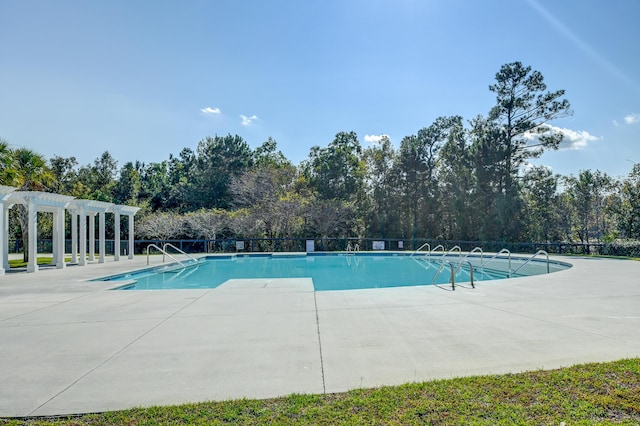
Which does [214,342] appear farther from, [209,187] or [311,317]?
[209,187]

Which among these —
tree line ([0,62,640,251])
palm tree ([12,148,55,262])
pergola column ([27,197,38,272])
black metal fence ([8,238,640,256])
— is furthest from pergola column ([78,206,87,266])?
tree line ([0,62,640,251])

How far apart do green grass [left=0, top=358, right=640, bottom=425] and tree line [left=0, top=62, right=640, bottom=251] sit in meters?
21.4

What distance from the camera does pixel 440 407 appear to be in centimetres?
259

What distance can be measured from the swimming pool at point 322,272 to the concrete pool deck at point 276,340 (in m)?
3.22

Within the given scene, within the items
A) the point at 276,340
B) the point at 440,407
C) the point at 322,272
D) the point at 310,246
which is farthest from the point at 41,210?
the point at 440,407

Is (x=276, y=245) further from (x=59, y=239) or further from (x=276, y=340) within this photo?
(x=276, y=340)

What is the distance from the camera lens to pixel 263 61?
15.2 m

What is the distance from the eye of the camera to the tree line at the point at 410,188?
24.2 meters

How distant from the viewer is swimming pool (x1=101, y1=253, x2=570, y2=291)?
38.3 feet

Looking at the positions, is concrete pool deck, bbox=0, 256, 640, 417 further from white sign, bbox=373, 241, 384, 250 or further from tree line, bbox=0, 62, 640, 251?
tree line, bbox=0, 62, 640, 251

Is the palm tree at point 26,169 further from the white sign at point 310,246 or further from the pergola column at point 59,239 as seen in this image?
the white sign at point 310,246

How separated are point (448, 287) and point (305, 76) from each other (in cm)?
1207

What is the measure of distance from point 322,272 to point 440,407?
1254 centimetres

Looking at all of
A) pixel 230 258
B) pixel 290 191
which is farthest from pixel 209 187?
pixel 230 258
